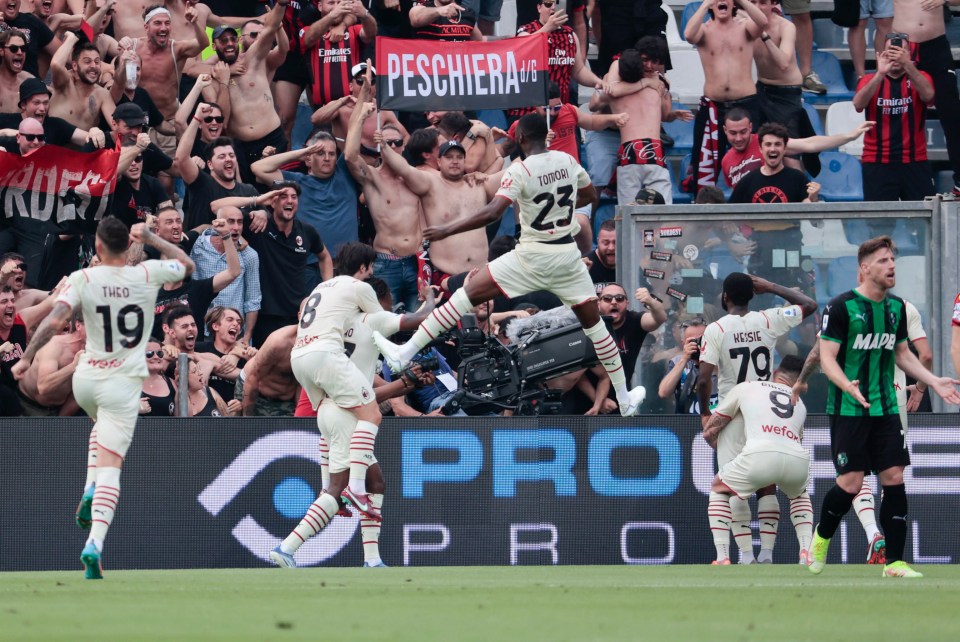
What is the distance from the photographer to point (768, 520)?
43.2ft

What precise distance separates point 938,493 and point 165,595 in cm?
744

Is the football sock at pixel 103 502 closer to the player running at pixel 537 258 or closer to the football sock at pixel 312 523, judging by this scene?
the football sock at pixel 312 523

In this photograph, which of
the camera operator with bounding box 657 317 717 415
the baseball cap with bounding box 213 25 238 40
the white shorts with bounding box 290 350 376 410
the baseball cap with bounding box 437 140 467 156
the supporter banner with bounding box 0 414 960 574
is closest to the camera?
the white shorts with bounding box 290 350 376 410

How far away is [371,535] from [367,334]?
1.64 m

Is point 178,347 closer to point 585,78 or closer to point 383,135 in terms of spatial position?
point 383,135

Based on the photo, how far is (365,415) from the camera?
40.6 feet

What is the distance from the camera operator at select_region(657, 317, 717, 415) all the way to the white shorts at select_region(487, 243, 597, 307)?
5.94 feet

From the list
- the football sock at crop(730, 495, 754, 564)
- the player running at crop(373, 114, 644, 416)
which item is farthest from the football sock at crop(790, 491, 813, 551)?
the player running at crop(373, 114, 644, 416)

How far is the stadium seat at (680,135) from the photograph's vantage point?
66.3 feet

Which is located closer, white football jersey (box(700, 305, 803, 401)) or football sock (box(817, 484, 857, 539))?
football sock (box(817, 484, 857, 539))

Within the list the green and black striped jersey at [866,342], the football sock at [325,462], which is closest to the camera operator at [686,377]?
the football sock at [325,462]

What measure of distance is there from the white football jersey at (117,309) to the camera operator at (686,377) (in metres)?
5.05

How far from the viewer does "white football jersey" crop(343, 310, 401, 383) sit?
12578 millimetres

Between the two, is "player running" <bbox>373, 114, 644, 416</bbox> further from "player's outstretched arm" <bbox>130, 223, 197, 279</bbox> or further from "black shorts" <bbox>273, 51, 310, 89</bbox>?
"black shorts" <bbox>273, 51, 310, 89</bbox>
